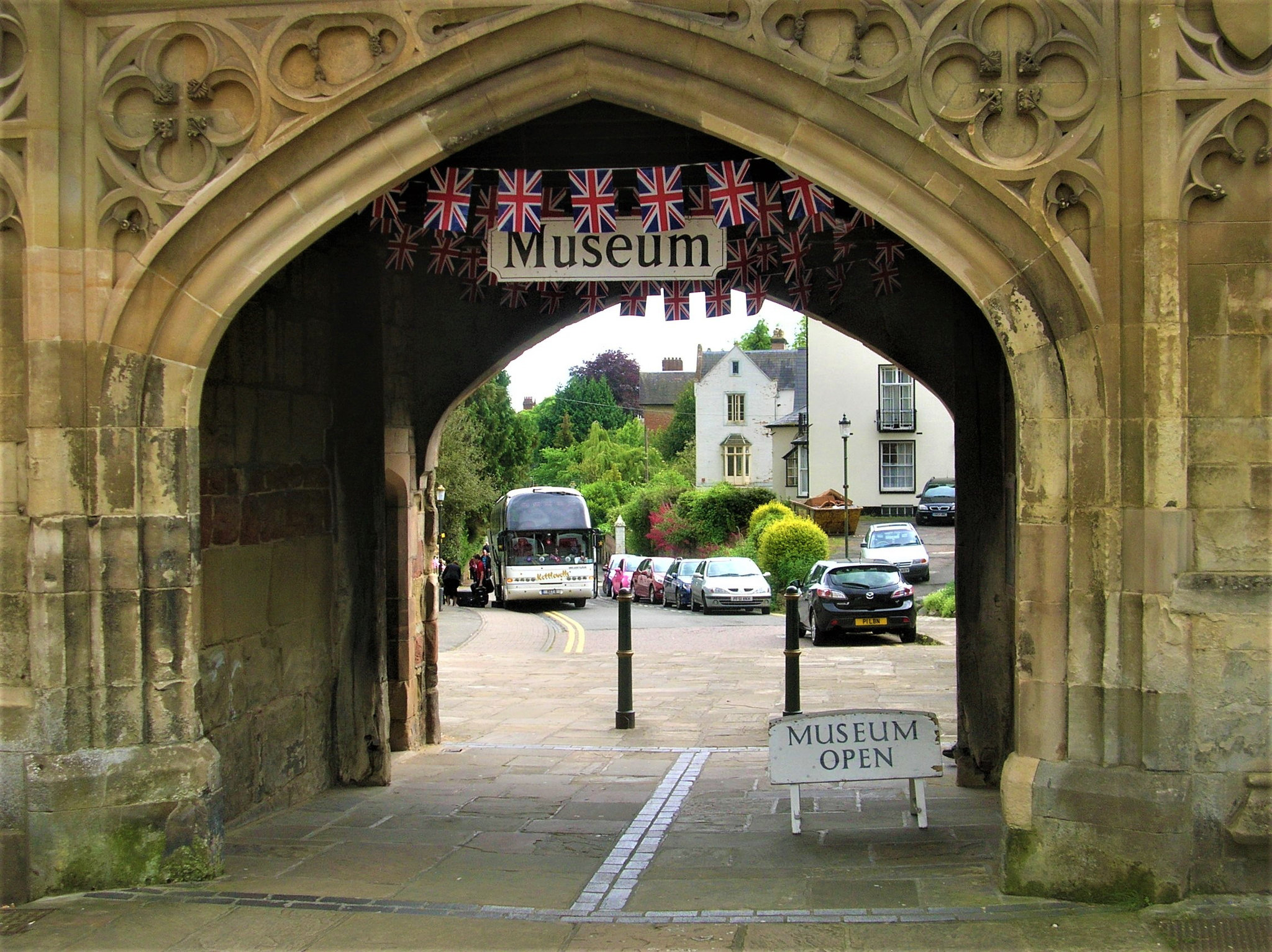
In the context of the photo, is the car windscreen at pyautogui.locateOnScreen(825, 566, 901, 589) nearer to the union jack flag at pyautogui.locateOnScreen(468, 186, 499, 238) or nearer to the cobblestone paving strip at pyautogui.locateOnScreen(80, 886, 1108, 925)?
the union jack flag at pyautogui.locateOnScreen(468, 186, 499, 238)

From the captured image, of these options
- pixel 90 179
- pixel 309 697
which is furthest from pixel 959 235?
pixel 309 697

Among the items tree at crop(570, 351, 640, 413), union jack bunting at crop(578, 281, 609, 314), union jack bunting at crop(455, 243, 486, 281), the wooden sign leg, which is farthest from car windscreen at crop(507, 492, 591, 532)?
tree at crop(570, 351, 640, 413)

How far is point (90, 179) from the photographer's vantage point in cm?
552

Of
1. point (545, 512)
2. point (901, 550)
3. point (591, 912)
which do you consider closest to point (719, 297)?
point (591, 912)

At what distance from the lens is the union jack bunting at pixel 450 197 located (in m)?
7.29

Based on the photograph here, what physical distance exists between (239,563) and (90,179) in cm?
234

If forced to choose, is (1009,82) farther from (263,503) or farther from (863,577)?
(863,577)

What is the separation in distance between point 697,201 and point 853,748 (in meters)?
3.40

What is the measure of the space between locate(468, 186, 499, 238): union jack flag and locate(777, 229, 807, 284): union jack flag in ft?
6.77

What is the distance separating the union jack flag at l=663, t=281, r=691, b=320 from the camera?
8914 millimetres

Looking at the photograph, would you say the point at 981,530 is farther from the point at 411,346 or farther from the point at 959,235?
the point at 411,346

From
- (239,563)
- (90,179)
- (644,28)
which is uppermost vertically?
(644,28)

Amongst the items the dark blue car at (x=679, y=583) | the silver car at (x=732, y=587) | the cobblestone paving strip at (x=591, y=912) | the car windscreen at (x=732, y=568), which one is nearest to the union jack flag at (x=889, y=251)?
the cobblestone paving strip at (x=591, y=912)

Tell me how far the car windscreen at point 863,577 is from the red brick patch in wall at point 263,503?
12860 millimetres
